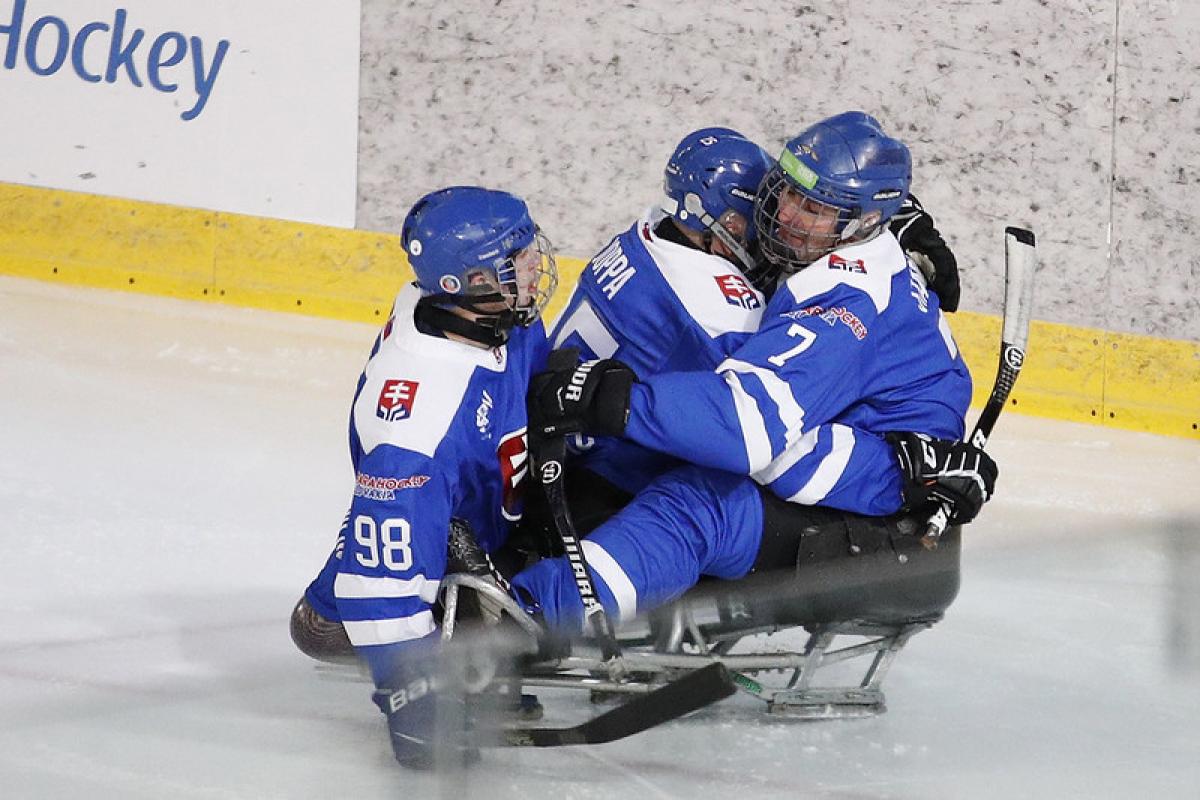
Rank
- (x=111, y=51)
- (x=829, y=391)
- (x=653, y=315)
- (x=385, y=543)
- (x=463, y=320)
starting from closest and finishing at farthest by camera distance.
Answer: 1. (x=385, y=543)
2. (x=463, y=320)
3. (x=829, y=391)
4. (x=653, y=315)
5. (x=111, y=51)

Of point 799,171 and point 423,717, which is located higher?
point 799,171

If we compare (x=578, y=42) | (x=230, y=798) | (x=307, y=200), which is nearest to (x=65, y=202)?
(x=307, y=200)

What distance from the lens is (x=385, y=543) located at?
272 cm

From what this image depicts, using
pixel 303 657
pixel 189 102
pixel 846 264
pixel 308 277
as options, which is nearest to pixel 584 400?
pixel 846 264

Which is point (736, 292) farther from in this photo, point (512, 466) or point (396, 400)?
point (396, 400)

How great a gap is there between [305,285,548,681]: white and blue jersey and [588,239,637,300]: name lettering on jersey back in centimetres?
34

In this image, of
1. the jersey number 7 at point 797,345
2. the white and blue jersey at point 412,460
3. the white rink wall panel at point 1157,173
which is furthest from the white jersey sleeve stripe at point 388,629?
the white rink wall panel at point 1157,173

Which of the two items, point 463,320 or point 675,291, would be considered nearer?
point 463,320

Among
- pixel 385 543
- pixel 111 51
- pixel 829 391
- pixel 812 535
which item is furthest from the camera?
pixel 111 51

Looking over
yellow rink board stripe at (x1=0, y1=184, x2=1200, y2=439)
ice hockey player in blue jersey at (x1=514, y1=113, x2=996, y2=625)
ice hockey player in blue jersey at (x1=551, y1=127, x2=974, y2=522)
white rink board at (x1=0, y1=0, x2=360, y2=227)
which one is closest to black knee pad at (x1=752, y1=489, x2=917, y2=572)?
ice hockey player in blue jersey at (x1=514, y1=113, x2=996, y2=625)

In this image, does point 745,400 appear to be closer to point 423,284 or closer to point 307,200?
point 423,284

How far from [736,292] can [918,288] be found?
0.32 m

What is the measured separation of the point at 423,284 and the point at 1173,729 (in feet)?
4.36

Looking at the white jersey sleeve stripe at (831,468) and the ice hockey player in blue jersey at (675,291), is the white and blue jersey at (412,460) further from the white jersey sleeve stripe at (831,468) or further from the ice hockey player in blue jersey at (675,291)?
the white jersey sleeve stripe at (831,468)
